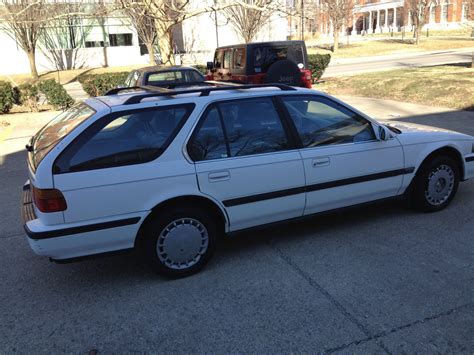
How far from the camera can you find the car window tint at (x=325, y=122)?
166 inches

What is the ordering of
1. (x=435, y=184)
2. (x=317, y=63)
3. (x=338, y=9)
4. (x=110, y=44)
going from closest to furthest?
(x=435, y=184)
(x=317, y=63)
(x=338, y=9)
(x=110, y=44)

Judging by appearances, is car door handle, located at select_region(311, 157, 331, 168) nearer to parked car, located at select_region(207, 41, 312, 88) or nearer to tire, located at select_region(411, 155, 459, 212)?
tire, located at select_region(411, 155, 459, 212)

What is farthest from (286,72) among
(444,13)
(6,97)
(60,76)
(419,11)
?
(444,13)

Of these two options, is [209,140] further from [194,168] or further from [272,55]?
[272,55]

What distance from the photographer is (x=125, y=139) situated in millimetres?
3580

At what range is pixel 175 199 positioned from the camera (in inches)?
142

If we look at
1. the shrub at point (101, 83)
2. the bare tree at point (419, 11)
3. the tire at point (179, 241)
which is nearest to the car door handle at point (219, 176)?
the tire at point (179, 241)

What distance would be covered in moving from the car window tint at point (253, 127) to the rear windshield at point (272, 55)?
25.9ft

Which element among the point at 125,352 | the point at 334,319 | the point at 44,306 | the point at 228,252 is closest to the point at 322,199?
the point at 228,252

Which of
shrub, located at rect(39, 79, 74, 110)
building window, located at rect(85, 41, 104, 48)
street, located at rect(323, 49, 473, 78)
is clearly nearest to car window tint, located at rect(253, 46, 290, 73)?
shrub, located at rect(39, 79, 74, 110)

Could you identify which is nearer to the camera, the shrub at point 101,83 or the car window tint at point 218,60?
the car window tint at point 218,60

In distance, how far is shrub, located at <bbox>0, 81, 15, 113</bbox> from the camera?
45.3 feet

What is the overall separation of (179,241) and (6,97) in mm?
12457

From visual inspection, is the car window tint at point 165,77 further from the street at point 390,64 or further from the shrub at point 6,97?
the street at point 390,64
